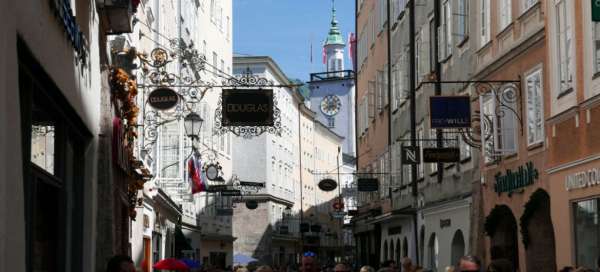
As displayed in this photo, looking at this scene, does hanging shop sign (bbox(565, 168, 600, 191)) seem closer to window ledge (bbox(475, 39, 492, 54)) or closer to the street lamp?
window ledge (bbox(475, 39, 492, 54))

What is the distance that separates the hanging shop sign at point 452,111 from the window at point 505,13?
189 cm

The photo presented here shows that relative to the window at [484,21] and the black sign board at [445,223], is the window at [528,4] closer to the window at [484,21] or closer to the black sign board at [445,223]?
the window at [484,21]

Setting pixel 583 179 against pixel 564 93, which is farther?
pixel 564 93

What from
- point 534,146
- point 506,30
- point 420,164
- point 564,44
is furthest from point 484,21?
point 420,164

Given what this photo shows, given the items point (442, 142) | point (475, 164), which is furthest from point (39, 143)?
point (442, 142)

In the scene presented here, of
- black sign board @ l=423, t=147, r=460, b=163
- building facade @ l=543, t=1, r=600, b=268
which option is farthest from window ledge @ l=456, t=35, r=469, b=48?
building facade @ l=543, t=1, r=600, b=268

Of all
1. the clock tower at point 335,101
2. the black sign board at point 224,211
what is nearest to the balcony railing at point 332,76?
the clock tower at point 335,101

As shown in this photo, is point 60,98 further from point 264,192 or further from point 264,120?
point 264,192

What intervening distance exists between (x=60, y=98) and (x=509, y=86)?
45.1 ft

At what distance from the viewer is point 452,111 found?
2223 cm

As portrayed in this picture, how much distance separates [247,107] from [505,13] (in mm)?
5909

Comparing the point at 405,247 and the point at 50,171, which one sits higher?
the point at 50,171

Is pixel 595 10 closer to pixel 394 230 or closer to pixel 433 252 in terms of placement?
pixel 433 252

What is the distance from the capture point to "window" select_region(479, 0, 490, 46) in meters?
24.4
